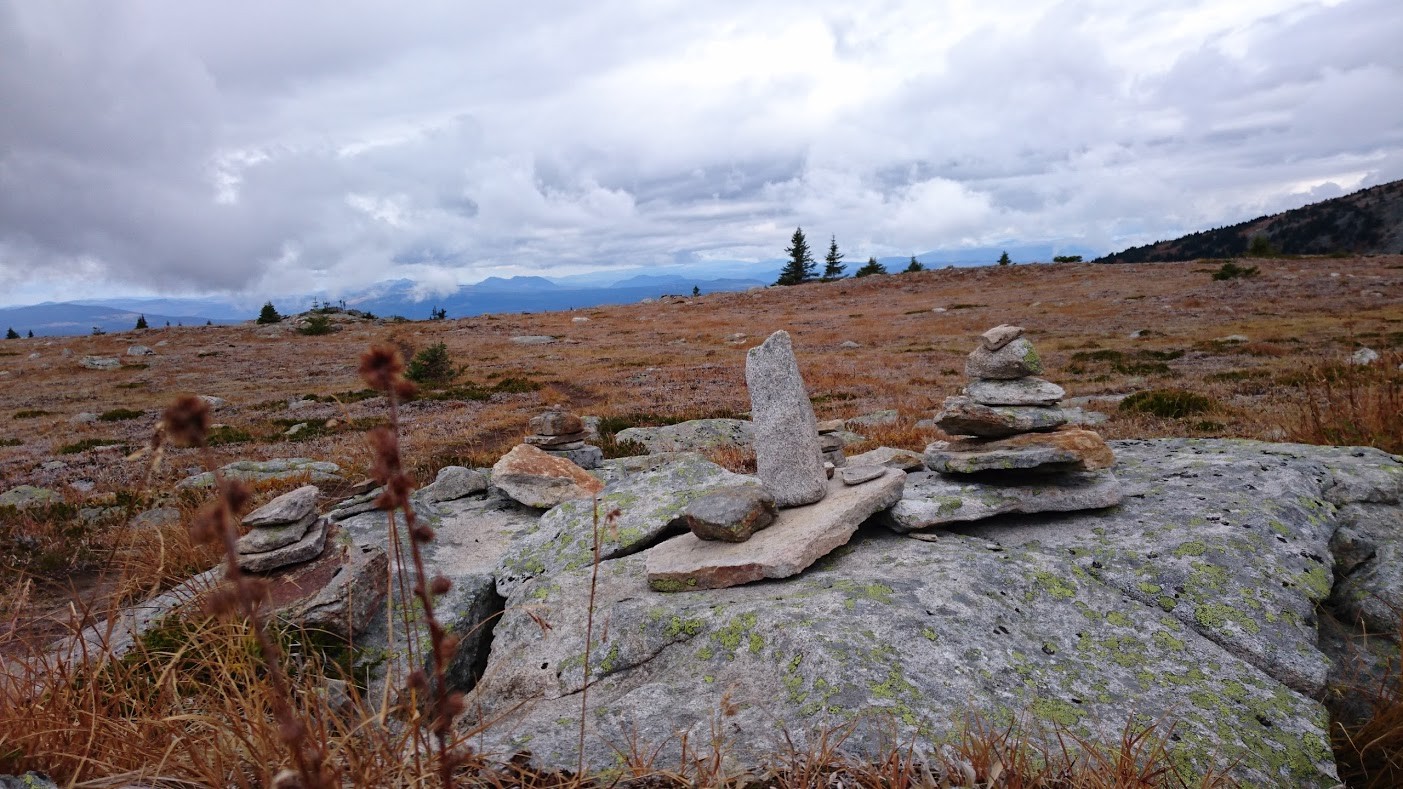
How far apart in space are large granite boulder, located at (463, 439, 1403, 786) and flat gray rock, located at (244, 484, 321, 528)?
2.73 meters


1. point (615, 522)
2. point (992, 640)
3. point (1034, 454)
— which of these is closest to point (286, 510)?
point (615, 522)

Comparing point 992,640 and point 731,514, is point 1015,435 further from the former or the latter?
point 992,640

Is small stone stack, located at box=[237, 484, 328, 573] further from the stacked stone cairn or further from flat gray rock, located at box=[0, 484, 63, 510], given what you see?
flat gray rock, located at box=[0, 484, 63, 510]

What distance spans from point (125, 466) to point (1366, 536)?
73.5 ft

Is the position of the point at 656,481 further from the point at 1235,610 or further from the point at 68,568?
the point at 68,568

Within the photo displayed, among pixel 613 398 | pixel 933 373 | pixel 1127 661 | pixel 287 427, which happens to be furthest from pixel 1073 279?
pixel 1127 661

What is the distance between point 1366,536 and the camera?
6.54 m

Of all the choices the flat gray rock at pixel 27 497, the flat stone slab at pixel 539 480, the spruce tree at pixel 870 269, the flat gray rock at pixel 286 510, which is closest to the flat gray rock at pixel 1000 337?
the flat stone slab at pixel 539 480

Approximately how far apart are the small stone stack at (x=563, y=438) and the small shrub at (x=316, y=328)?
56.3 m

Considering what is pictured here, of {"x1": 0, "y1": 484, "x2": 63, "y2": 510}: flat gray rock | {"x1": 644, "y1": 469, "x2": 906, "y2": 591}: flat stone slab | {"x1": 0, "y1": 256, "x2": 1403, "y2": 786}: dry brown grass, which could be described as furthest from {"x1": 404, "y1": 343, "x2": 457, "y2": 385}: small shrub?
Answer: {"x1": 644, "y1": 469, "x2": 906, "y2": 591}: flat stone slab

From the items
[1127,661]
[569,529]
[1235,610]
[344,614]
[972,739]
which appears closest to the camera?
[972,739]

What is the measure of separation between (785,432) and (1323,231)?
17403 cm

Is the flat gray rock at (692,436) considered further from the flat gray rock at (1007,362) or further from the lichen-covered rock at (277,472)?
the flat gray rock at (1007,362)

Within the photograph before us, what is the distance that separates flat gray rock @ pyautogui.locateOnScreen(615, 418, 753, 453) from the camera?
591 inches
